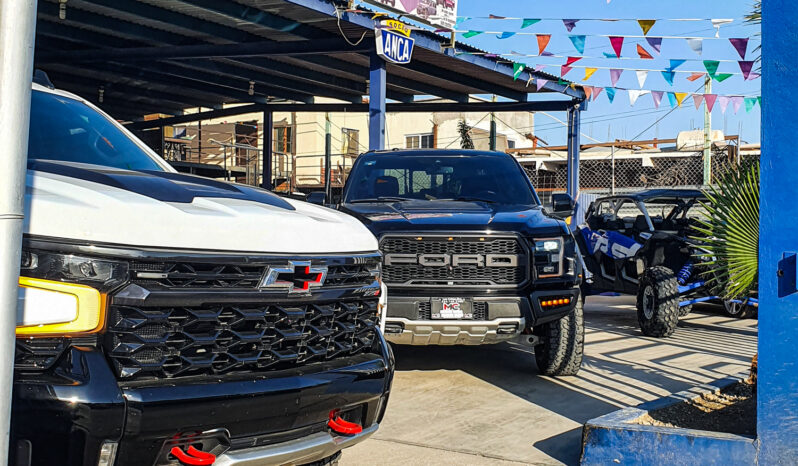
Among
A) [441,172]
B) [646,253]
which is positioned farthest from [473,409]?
[646,253]

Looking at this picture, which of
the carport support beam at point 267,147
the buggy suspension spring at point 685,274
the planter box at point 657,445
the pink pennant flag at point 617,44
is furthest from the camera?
the carport support beam at point 267,147

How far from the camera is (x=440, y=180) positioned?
23.7 feet

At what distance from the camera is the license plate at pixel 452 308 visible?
18.6 feet

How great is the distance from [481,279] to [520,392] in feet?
3.03

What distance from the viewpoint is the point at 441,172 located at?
7266mm

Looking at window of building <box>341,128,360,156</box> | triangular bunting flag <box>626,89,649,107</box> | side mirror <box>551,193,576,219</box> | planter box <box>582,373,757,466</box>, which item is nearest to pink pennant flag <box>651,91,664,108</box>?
triangular bunting flag <box>626,89,649,107</box>

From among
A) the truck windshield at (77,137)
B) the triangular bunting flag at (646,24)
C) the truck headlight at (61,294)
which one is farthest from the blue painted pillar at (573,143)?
the truck headlight at (61,294)

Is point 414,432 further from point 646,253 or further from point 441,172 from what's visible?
point 646,253

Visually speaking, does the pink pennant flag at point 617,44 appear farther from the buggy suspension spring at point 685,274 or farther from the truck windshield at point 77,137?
the truck windshield at point 77,137

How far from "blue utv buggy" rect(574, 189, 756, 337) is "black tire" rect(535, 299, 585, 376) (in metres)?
2.42

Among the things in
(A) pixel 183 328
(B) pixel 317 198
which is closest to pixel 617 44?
(B) pixel 317 198

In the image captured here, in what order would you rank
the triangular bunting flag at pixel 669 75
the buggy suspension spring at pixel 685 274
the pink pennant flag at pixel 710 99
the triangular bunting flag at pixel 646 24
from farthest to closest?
the pink pennant flag at pixel 710 99 < the triangular bunting flag at pixel 669 75 < the triangular bunting flag at pixel 646 24 < the buggy suspension spring at pixel 685 274

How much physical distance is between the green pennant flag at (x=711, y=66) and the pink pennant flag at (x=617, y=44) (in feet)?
4.03

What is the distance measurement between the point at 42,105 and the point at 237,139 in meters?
24.9
